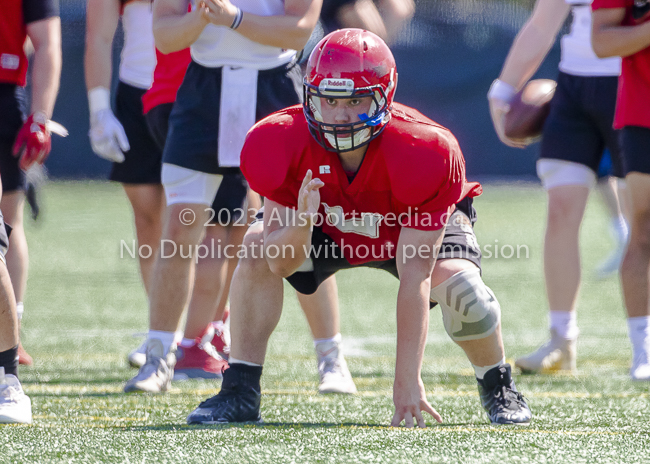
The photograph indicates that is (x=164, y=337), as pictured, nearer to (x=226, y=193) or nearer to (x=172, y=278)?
(x=172, y=278)

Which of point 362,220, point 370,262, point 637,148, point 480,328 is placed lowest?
point 480,328

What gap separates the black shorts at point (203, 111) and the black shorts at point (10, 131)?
2.30ft

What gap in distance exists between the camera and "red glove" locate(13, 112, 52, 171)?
10.6 feet

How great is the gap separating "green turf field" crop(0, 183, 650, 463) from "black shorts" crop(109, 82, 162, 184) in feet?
2.35

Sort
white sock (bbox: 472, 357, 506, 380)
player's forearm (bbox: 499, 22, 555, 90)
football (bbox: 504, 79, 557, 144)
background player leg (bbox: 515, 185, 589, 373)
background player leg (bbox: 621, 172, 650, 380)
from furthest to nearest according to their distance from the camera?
player's forearm (bbox: 499, 22, 555, 90)
football (bbox: 504, 79, 557, 144)
background player leg (bbox: 515, 185, 589, 373)
background player leg (bbox: 621, 172, 650, 380)
white sock (bbox: 472, 357, 506, 380)

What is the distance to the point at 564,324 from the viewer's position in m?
3.45

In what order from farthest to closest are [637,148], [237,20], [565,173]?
1. [565,173]
2. [637,148]
3. [237,20]

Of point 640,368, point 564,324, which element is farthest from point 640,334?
point 564,324

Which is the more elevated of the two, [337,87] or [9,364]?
[337,87]

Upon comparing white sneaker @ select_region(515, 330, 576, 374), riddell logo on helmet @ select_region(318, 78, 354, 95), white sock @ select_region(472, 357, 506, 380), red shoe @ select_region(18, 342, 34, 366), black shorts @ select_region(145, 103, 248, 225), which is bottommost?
red shoe @ select_region(18, 342, 34, 366)

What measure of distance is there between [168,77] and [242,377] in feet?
4.71

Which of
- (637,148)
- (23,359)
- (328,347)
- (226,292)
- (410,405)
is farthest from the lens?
(226,292)

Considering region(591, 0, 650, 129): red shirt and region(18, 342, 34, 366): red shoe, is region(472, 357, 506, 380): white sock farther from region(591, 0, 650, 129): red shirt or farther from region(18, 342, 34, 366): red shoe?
region(18, 342, 34, 366): red shoe

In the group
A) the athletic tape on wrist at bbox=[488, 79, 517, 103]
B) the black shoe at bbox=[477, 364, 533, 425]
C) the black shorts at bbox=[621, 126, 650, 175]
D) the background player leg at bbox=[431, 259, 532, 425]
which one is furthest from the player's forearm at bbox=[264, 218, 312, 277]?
the athletic tape on wrist at bbox=[488, 79, 517, 103]
